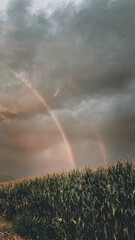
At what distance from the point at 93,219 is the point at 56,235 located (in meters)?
2.56

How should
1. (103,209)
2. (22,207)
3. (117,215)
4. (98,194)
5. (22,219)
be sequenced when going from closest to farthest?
(117,215) → (103,209) → (98,194) → (22,219) → (22,207)

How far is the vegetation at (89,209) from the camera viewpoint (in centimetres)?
749

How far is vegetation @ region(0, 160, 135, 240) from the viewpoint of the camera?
749 cm

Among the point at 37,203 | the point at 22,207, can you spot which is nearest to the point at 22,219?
the point at 37,203

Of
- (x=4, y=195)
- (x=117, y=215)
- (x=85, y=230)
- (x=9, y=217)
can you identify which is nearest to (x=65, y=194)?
(x=85, y=230)

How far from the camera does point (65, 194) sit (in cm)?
998

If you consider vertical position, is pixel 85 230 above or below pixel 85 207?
below

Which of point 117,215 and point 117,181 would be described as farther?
point 117,181

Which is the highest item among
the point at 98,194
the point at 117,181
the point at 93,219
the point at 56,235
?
the point at 117,181

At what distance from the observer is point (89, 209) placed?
26.3ft

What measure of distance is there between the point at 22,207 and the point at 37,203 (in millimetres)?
2709

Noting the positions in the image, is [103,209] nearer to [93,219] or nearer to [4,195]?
[93,219]

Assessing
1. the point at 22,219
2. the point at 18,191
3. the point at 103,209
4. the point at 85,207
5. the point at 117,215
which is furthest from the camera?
the point at 18,191

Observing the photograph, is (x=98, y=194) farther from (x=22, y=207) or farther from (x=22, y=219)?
(x=22, y=207)
